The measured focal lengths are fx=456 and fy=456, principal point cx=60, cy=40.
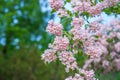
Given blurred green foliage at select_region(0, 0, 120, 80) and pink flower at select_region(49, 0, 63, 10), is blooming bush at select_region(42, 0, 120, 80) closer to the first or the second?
pink flower at select_region(49, 0, 63, 10)

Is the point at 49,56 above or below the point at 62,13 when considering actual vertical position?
below

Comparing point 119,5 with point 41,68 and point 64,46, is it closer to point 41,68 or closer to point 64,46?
point 64,46

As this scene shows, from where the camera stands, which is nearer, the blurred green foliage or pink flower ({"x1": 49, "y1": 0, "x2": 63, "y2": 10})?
pink flower ({"x1": 49, "y1": 0, "x2": 63, "y2": 10})

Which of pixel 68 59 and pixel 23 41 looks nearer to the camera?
pixel 68 59

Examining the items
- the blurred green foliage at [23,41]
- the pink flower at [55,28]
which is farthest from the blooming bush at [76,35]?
the blurred green foliage at [23,41]

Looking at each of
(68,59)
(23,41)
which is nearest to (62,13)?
(68,59)

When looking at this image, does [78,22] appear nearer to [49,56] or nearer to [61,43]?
[61,43]

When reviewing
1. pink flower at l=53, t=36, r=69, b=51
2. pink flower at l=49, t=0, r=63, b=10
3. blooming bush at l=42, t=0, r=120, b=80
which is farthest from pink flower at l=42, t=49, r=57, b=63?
pink flower at l=49, t=0, r=63, b=10

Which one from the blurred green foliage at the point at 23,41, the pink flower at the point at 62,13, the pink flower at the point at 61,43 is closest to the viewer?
the pink flower at the point at 61,43

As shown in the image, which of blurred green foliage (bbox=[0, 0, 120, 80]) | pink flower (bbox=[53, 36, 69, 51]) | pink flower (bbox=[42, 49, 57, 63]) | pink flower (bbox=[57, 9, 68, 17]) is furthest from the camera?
blurred green foliage (bbox=[0, 0, 120, 80])

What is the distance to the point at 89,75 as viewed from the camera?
5383mm

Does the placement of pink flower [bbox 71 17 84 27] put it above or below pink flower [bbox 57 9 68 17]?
below

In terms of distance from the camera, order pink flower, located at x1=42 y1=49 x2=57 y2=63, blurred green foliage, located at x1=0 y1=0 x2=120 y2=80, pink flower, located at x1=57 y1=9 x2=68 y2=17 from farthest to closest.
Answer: blurred green foliage, located at x1=0 y1=0 x2=120 y2=80, pink flower, located at x1=57 y1=9 x2=68 y2=17, pink flower, located at x1=42 y1=49 x2=57 y2=63

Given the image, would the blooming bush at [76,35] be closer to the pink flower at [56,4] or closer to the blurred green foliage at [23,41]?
the pink flower at [56,4]
